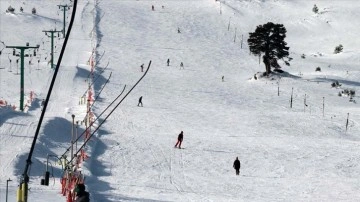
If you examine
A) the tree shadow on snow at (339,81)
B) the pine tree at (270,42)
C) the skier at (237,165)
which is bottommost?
the skier at (237,165)

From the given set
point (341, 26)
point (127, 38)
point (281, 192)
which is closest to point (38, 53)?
point (127, 38)

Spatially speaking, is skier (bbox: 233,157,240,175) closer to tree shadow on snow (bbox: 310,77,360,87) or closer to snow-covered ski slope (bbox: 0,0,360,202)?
snow-covered ski slope (bbox: 0,0,360,202)

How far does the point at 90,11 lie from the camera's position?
7856 cm

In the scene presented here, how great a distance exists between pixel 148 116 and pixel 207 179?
1502cm

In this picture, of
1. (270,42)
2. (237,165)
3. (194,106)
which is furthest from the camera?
(270,42)

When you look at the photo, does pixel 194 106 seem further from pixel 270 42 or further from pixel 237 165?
pixel 237 165

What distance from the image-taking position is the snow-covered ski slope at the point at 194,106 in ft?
80.8

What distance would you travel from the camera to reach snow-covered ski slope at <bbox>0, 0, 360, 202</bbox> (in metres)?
24.6

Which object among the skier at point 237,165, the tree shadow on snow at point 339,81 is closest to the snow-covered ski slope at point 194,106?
the tree shadow on snow at point 339,81

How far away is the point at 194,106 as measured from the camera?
149 feet

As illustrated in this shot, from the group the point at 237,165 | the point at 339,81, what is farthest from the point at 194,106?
the point at 339,81

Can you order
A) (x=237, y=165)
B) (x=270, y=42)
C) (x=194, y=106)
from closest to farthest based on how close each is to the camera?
(x=237, y=165) → (x=194, y=106) → (x=270, y=42)

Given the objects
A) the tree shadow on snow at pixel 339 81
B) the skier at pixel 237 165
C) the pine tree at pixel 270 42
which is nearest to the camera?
the skier at pixel 237 165

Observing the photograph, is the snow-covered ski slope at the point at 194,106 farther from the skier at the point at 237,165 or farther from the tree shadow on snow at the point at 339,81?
the skier at the point at 237,165
